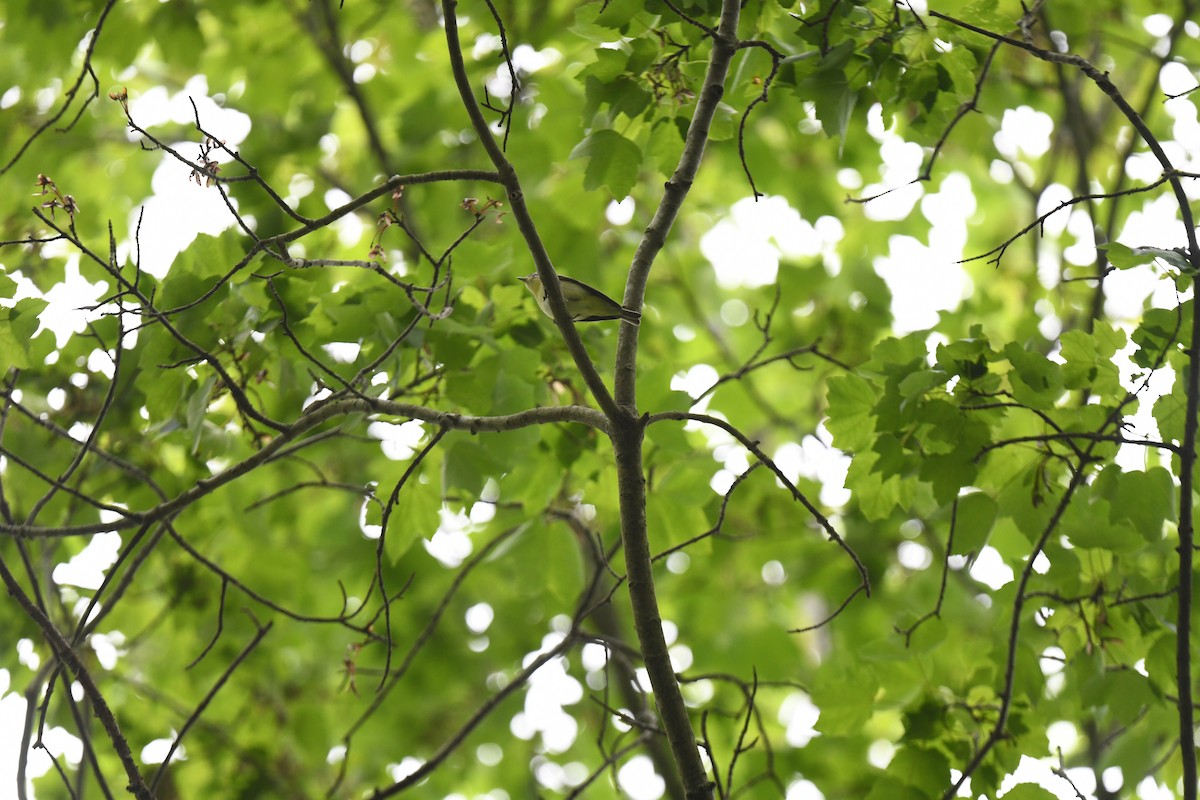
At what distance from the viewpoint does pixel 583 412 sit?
1.56 meters

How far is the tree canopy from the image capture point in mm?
1771

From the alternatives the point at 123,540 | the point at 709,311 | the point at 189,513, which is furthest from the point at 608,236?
the point at 123,540

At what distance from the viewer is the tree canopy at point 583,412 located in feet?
5.81

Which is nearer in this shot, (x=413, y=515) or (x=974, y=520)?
(x=974, y=520)

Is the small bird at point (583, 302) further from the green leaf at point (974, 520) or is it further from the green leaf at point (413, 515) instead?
the green leaf at point (974, 520)

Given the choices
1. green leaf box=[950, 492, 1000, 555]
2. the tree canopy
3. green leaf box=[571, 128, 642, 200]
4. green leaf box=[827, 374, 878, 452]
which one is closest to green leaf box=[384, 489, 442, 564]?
the tree canopy

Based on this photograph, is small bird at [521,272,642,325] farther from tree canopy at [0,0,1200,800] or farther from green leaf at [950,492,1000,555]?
green leaf at [950,492,1000,555]

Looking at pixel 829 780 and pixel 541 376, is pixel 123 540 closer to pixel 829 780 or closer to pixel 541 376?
pixel 541 376

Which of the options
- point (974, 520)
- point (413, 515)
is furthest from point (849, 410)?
point (413, 515)

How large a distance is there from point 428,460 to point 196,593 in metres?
1.48

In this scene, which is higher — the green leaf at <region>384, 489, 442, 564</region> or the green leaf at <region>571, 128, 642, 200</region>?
the green leaf at <region>571, 128, 642, 200</region>

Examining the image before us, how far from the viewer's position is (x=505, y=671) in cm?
451

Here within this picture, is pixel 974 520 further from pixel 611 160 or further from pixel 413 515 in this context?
pixel 413 515

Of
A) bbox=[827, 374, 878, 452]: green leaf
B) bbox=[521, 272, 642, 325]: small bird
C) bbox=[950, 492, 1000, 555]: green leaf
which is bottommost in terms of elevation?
bbox=[950, 492, 1000, 555]: green leaf
